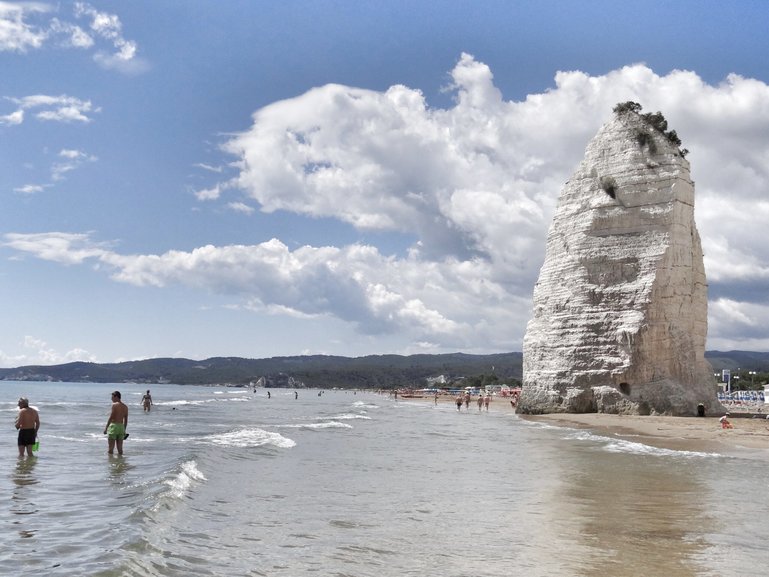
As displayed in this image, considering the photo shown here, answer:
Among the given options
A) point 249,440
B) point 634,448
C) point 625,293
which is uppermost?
point 625,293

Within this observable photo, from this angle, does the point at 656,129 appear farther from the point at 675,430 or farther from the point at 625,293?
the point at 675,430

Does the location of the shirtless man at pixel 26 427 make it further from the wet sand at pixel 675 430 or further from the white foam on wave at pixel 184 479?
the wet sand at pixel 675 430

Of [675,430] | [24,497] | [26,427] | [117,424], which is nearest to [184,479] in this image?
[24,497]

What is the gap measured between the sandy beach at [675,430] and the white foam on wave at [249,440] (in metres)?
11.5

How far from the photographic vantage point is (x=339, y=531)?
8086mm

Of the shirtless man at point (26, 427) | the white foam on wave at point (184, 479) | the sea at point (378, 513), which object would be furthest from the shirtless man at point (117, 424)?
the white foam on wave at point (184, 479)

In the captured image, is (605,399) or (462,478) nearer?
(462,478)

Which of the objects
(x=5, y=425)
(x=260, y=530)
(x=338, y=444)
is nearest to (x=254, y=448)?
(x=338, y=444)

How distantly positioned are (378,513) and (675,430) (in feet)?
67.2

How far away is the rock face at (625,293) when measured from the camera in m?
34.5

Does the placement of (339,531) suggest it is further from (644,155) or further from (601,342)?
(644,155)

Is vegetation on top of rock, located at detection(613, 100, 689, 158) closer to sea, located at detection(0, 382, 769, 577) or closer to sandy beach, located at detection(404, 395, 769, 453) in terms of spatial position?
sandy beach, located at detection(404, 395, 769, 453)

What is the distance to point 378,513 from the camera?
934cm

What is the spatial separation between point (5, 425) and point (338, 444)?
45.8 ft
